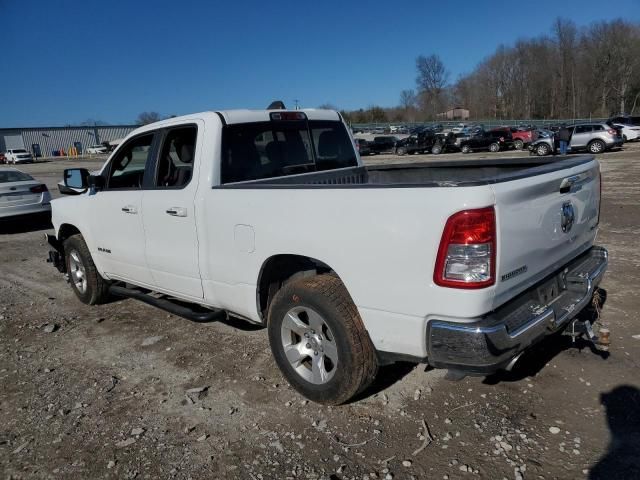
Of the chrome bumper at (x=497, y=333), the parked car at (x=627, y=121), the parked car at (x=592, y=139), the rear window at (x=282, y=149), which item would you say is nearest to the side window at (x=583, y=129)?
the parked car at (x=592, y=139)

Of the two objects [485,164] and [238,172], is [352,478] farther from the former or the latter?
[485,164]

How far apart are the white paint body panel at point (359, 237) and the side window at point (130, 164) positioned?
1.91 ft

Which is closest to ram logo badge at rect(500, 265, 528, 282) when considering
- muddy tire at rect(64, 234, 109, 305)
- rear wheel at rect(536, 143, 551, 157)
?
muddy tire at rect(64, 234, 109, 305)

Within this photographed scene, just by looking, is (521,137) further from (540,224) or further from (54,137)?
(54,137)

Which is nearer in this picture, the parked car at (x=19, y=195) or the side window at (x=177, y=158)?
the side window at (x=177, y=158)

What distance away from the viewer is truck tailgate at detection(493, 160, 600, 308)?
261 centimetres

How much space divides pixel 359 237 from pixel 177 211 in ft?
5.84

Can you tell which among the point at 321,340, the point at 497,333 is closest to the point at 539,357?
the point at 497,333

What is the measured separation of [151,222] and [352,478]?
2679 mm

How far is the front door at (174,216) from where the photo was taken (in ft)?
13.0

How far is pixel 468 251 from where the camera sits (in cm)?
253

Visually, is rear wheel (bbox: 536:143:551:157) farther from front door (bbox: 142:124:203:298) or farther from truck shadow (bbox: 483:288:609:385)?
front door (bbox: 142:124:203:298)

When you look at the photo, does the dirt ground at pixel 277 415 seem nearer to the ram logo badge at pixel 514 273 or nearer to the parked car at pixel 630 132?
the ram logo badge at pixel 514 273

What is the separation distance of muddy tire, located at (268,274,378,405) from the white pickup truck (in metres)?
0.01
